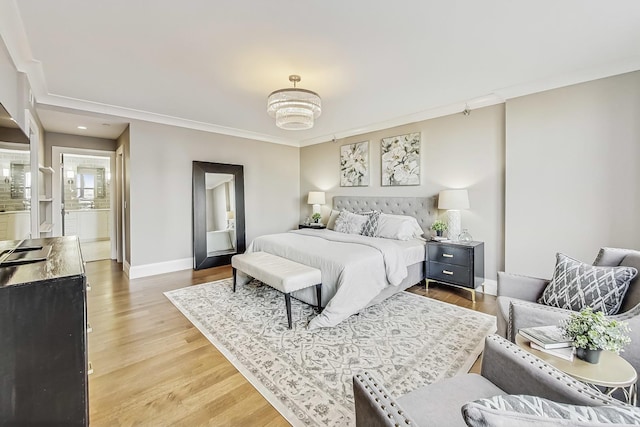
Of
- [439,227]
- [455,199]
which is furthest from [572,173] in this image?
[439,227]

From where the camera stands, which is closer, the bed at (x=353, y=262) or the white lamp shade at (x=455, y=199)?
the bed at (x=353, y=262)

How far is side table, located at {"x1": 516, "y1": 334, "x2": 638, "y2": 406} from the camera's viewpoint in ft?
3.93

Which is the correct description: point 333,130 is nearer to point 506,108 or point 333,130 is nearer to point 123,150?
point 506,108

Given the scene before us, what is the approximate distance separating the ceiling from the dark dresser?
6.14 ft

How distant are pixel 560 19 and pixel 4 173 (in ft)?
12.9

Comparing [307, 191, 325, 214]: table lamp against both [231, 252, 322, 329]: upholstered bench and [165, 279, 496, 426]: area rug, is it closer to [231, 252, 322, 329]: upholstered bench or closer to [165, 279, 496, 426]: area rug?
[231, 252, 322, 329]: upholstered bench

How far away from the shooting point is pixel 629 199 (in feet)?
9.18

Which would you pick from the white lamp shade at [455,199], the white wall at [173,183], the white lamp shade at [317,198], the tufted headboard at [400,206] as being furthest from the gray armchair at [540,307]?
the white wall at [173,183]

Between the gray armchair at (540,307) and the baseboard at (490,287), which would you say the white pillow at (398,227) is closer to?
the baseboard at (490,287)

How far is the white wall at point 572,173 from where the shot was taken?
2812 mm

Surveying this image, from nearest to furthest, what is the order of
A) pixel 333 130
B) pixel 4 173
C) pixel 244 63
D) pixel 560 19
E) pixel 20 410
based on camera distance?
1. pixel 20 410
2. pixel 4 173
3. pixel 560 19
4. pixel 244 63
5. pixel 333 130

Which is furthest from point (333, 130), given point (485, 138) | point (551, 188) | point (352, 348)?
point (352, 348)

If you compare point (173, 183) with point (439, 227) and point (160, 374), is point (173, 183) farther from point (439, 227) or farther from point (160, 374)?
point (439, 227)

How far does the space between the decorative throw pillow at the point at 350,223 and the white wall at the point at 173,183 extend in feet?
6.58
